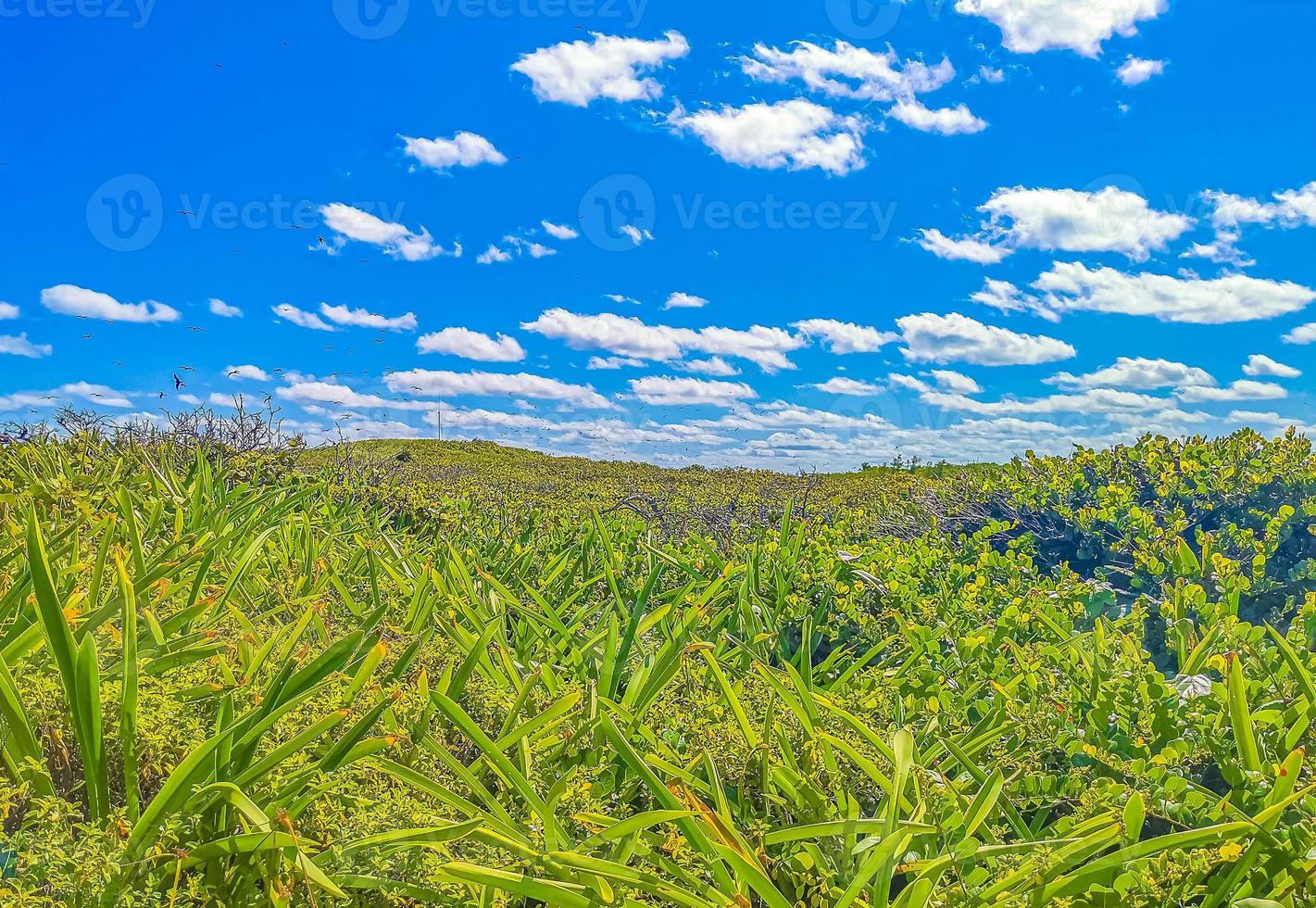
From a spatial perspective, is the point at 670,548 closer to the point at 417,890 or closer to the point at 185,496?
the point at 185,496

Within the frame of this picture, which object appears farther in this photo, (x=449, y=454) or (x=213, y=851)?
(x=449, y=454)

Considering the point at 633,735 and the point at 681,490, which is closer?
the point at 633,735

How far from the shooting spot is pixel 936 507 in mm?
7012

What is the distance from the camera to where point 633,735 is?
225 cm

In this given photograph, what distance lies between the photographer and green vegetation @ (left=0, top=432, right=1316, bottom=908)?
1591 millimetres

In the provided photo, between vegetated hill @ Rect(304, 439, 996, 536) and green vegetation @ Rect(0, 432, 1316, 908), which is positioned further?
vegetated hill @ Rect(304, 439, 996, 536)

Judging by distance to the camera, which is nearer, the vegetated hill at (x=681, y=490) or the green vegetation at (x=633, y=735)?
the green vegetation at (x=633, y=735)

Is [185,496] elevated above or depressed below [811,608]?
above

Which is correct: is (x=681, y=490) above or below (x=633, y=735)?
above

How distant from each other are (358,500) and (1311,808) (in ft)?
21.0

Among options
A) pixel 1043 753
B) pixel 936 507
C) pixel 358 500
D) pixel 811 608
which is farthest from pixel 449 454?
pixel 1043 753

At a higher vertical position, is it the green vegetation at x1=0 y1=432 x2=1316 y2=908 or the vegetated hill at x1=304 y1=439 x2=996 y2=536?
the vegetated hill at x1=304 y1=439 x2=996 y2=536

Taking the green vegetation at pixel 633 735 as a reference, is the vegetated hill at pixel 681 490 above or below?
above

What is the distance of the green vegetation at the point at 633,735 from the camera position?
5.22ft
